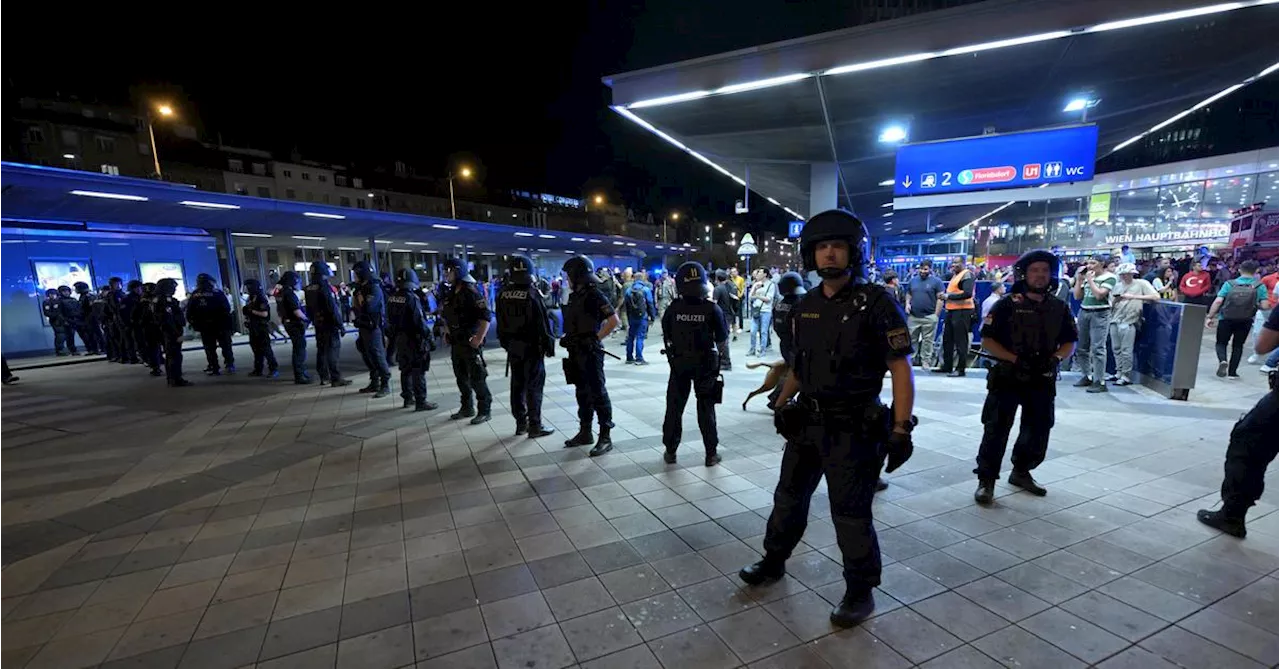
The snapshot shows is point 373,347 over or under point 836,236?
under

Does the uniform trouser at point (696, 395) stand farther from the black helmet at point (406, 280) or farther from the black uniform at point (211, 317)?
the black uniform at point (211, 317)

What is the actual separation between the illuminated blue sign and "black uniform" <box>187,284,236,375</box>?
13.1 metres

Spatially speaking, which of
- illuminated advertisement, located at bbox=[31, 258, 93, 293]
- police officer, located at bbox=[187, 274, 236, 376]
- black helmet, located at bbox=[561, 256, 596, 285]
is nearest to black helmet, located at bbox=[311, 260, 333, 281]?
police officer, located at bbox=[187, 274, 236, 376]

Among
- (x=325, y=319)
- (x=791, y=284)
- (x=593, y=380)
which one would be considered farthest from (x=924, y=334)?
(x=325, y=319)

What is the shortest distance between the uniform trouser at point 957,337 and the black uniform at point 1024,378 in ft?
15.7

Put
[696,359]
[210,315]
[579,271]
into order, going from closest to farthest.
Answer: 1. [696,359]
2. [579,271]
3. [210,315]

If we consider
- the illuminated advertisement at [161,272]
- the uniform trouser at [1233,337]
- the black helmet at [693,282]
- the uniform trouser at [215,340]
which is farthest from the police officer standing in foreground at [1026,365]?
the illuminated advertisement at [161,272]

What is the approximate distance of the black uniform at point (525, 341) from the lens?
5.55 m

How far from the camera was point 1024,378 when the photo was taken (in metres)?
3.91

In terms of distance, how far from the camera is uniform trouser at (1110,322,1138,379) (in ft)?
23.8

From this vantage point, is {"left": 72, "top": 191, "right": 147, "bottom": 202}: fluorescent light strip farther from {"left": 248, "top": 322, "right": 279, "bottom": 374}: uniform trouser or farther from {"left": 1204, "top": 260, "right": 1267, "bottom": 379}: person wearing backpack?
{"left": 1204, "top": 260, "right": 1267, "bottom": 379}: person wearing backpack

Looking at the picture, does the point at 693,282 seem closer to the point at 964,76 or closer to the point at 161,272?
the point at 964,76

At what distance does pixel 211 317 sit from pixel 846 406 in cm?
1178

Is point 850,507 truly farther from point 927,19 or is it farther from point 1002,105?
point 1002,105
